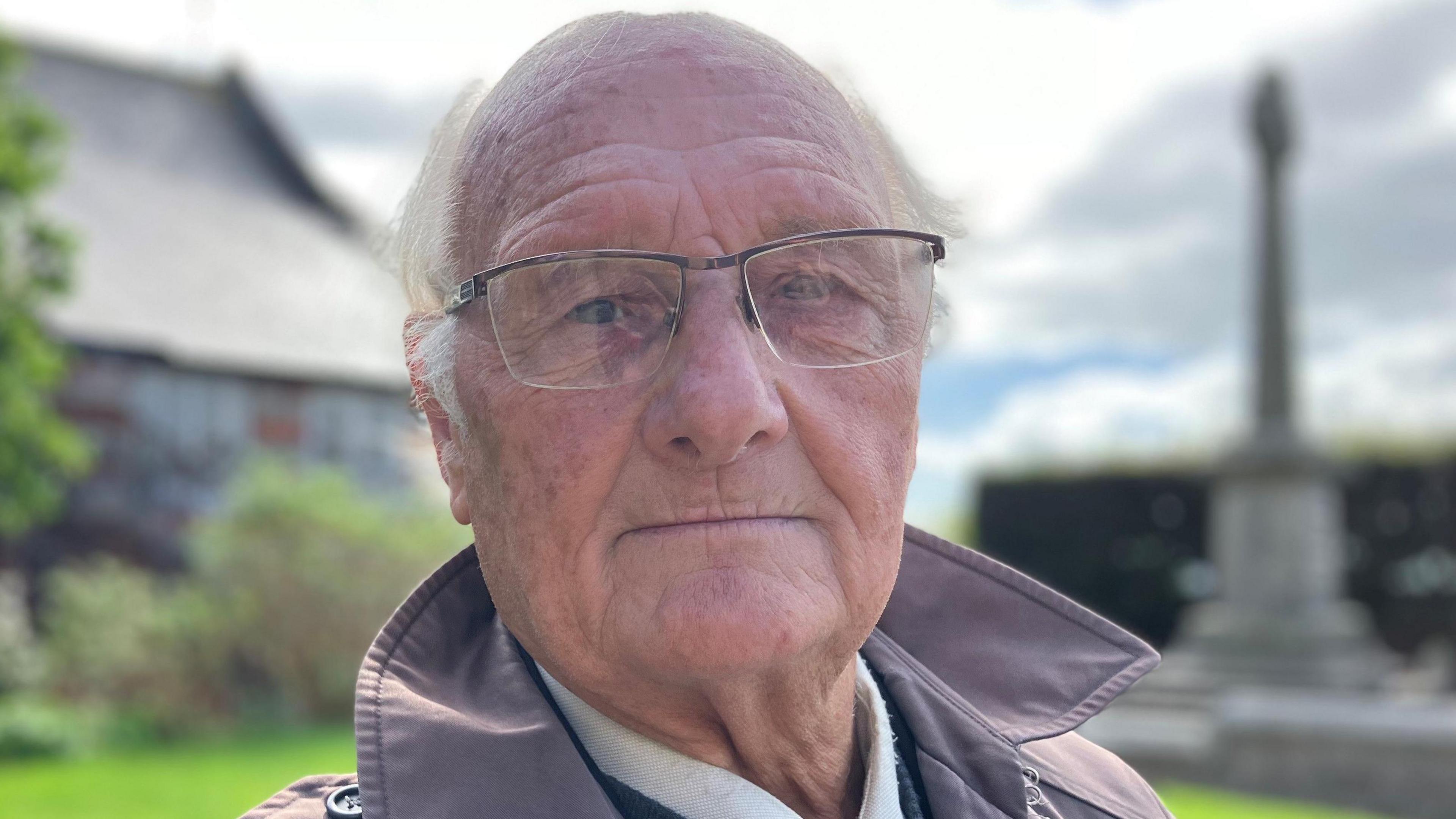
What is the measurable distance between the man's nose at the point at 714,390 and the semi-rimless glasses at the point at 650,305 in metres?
0.02

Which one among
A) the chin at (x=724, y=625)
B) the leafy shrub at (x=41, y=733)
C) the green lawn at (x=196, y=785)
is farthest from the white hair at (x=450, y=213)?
the leafy shrub at (x=41, y=733)

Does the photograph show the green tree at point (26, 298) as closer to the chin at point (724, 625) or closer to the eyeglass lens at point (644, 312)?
the eyeglass lens at point (644, 312)

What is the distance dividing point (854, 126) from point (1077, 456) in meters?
18.2

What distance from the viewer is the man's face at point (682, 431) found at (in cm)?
153

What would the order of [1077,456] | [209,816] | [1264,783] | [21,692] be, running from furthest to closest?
[1077,456], [21,692], [1264,783], [209,816]

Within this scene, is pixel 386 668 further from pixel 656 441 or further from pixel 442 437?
pixel 656 441

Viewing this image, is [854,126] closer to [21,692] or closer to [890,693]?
[890,693]

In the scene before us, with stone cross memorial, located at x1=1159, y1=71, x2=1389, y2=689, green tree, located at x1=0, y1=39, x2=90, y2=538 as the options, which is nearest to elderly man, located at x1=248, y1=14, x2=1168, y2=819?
green tree, located at x1=0, y1=39, x2=90, y2=538

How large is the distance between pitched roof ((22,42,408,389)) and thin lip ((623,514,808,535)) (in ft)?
52.3

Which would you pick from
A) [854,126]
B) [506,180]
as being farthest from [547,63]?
[854,126]

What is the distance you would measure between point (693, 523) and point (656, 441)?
0.36ft

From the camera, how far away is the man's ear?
1.79 metres

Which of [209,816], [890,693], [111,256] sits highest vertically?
[111,256]

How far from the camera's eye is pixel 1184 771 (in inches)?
379
